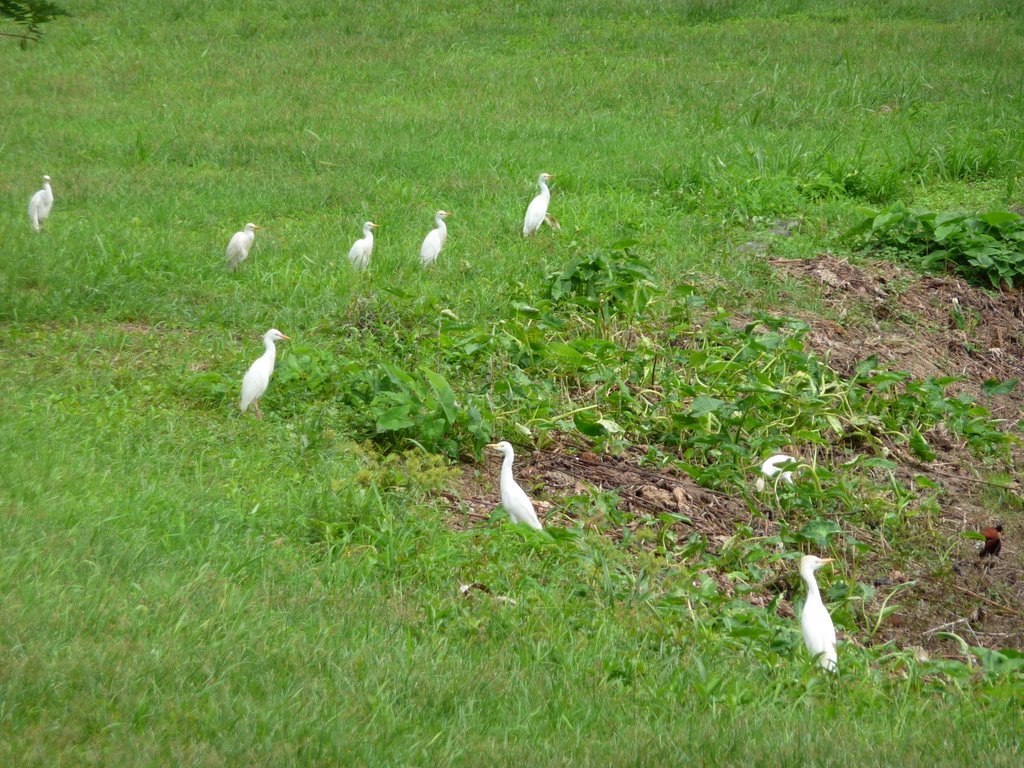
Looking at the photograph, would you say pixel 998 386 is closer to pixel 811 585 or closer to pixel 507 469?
pixel 811 585

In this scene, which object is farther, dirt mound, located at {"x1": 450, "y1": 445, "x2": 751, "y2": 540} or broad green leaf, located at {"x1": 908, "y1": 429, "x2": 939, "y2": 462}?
broad green leaf, located at {"x1": 908, "y1": 429, "x2": 939, "y2": 462}

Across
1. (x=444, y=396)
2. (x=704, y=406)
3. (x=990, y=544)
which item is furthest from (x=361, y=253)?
(x=990, y=544)

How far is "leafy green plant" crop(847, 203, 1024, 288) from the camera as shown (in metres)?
9.45

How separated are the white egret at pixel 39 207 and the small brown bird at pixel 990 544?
7.42 m

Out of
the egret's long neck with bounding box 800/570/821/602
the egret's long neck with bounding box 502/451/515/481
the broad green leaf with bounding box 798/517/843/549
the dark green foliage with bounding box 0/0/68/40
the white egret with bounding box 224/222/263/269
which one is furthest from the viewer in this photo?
the white egret with bounding box 224/222/263/269

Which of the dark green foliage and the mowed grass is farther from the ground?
the dark green foliage

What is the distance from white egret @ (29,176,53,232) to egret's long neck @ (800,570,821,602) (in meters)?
7.06

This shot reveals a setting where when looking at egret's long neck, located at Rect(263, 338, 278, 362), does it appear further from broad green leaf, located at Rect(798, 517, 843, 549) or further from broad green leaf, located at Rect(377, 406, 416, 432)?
broad green leaf, located at Rect(798, 517, 843, 549)

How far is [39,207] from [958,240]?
24.2 ft

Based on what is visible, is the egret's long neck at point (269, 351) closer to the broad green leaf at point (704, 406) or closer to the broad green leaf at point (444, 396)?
the broad green leaf at point (444, 396)

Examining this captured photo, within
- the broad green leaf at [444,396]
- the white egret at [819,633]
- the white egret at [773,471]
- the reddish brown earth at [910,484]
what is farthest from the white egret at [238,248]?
the white egret at [819,633]

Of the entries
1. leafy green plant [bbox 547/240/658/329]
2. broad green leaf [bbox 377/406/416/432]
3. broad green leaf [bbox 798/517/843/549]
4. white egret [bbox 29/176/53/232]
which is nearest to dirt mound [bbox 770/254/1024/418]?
leafy green plant [bbox 547/240/658/329]

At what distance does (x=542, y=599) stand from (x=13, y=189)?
8.21m

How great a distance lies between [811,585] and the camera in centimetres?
500
